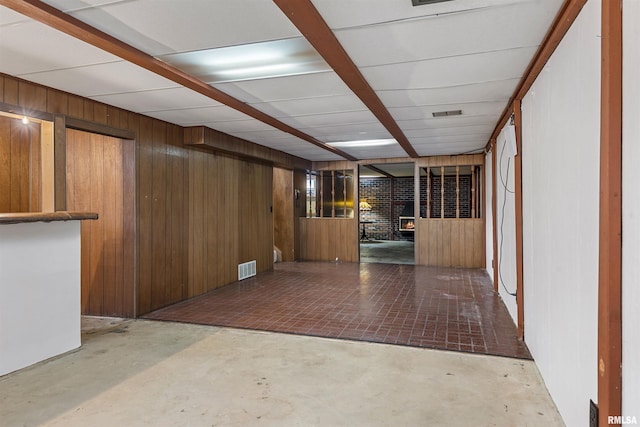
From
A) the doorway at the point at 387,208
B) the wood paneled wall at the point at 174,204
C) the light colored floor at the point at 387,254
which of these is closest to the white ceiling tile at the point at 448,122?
the wood paneled wall at the point at 174,204

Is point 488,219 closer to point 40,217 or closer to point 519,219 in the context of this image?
point 519,219

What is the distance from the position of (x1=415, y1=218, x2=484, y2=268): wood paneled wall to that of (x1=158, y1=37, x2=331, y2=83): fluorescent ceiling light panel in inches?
213

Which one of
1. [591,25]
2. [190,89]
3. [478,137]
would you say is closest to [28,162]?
[190,89]

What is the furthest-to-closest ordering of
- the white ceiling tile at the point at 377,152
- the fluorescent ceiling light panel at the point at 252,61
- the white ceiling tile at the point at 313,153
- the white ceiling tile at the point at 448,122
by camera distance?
the white ceiling tile at the point at 313,153 < the white ceiling tile at the point at 377,152 < the white ceiling tile at the point at 448,122 < the fluorescent ceiling light panel at the point at 252,61

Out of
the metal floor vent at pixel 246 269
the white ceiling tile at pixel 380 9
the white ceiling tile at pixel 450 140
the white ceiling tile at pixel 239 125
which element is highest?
the white ceiling tile at pixel 450 140

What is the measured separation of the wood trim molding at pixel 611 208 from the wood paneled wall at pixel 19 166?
4.20 meters

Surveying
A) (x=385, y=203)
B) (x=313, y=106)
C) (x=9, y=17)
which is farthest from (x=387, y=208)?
(x=9, y=17)

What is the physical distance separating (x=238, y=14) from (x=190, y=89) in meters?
1.38

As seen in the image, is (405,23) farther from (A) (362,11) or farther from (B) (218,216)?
(B) (218,216)

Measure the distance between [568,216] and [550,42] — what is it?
3.39 ft

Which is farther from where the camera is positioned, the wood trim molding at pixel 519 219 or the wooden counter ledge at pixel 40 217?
the wood trim molding at pixel 519 219

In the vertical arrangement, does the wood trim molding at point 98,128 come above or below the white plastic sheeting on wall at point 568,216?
above

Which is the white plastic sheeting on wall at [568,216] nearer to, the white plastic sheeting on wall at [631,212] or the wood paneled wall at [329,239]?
the white plastic sheeting on wall at [631,212]

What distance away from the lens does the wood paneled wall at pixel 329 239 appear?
8.24 meters
